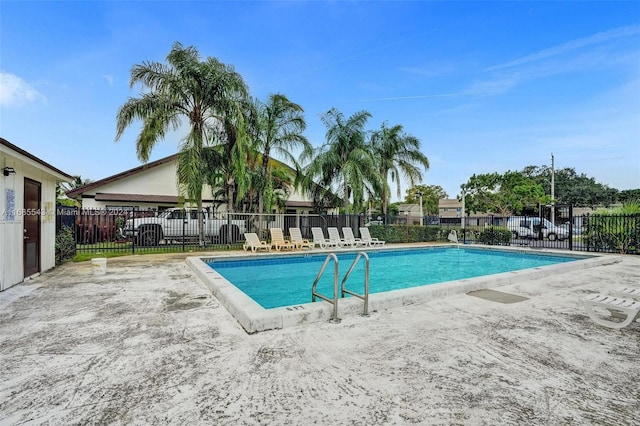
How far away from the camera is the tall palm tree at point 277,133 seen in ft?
53.1

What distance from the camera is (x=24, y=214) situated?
738 cm

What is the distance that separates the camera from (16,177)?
22.6 feet

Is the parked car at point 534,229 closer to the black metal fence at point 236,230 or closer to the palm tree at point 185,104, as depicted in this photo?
the black metal fence at point 236,230

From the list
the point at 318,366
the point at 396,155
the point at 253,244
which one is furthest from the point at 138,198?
the point at 318,366

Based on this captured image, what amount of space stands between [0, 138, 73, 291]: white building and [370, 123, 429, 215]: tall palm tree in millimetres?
16442

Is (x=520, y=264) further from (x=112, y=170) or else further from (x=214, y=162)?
(x=112, y=170)

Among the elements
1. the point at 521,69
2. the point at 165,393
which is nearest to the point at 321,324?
the point at 165,393

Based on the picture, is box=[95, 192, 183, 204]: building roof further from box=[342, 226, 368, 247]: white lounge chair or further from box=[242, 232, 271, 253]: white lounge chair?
box=[342, 226, 368, 247]: white lounge chair

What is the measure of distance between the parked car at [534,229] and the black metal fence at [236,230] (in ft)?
0.36

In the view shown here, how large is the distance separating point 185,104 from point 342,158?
338 inches

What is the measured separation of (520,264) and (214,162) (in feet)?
45.6

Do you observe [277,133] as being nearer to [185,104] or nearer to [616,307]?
[185,104]

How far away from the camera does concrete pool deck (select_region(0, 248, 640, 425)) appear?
2.39 m

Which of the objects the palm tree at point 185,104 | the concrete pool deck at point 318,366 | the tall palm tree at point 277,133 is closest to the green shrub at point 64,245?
the palm tree at point 185,104
